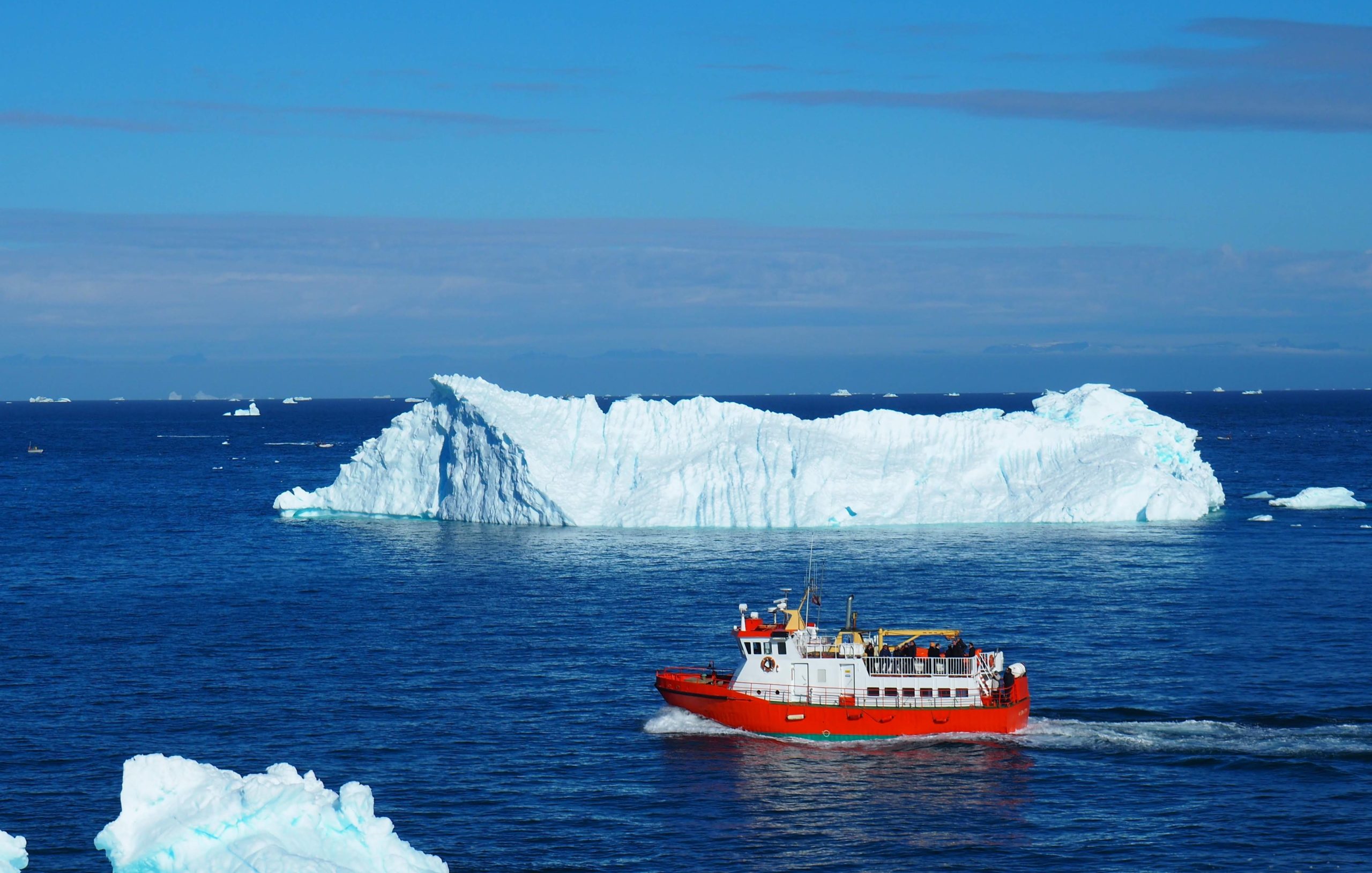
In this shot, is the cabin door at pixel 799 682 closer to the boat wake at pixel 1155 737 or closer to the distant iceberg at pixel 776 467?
the boat wake at pixel 1155 737

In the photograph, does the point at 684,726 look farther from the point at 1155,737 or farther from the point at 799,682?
the point at 1155,737

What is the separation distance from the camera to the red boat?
111 feet

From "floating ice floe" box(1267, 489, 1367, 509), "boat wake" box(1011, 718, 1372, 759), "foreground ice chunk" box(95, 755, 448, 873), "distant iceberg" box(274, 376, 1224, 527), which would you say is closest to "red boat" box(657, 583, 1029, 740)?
"boat wake" box(1011, 718, 1372, 759)

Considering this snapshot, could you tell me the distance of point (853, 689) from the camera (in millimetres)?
34375

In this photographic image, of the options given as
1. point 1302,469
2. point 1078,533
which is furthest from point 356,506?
point 1302,469

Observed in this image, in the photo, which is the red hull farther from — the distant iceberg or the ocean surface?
the distant iceberg

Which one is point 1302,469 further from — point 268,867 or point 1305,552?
point 268,867

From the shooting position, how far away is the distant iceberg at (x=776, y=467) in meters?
67.3

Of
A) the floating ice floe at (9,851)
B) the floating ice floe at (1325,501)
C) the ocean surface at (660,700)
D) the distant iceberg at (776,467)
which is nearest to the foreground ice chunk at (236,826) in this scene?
the floating ice floe at (9,851)

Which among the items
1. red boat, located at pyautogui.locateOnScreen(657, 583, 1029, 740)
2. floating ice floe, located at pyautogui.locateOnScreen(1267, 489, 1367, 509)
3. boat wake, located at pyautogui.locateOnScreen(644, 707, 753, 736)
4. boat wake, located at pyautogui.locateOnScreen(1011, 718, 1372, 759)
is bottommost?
boat wake, located at pyautogui.locateOnScreen(644, 707, 753, 736)

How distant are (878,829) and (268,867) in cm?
1223

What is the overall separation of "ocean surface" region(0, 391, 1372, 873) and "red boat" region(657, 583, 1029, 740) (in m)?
0.66

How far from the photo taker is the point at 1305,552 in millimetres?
59594

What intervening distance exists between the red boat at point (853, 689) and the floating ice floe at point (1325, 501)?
48.6 m
